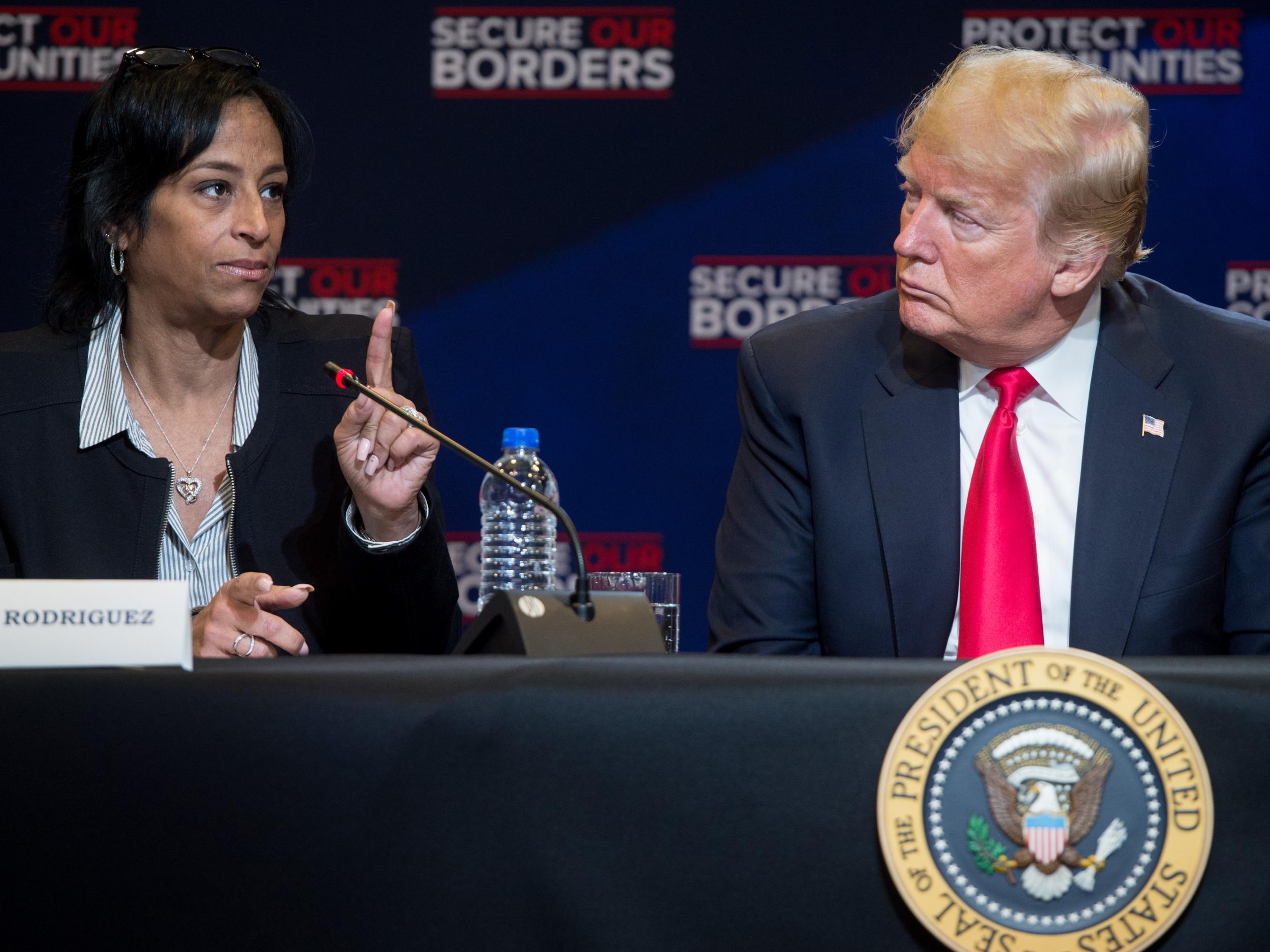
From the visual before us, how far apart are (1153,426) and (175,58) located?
4.77 ft

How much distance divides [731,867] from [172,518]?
50.3 inches

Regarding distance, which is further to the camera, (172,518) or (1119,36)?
(1119,36)

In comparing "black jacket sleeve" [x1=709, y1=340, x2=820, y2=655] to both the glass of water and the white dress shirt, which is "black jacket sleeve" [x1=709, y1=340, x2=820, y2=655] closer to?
the glass of water

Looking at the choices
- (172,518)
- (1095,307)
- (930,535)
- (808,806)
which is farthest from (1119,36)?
(808,806)

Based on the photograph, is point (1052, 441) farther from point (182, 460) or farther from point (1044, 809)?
point (182, 460)

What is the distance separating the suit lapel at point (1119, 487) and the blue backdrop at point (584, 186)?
59.3 inches

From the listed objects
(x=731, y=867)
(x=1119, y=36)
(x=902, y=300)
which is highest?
(x=1119, y=36)

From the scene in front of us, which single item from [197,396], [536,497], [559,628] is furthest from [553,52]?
[559,628]

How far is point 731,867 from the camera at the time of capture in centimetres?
73

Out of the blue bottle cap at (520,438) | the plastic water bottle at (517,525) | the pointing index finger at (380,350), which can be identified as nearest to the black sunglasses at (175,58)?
the pointing index finger at (380,350)

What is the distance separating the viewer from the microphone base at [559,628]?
0.89m

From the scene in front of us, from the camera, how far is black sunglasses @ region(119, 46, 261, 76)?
184 cm

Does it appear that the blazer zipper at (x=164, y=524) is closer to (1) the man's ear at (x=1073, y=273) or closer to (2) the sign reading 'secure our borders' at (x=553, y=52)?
(1) the man's ear at (x=1073, y=273)

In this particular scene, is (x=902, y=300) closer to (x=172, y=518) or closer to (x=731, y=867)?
(x=731, y=867)
